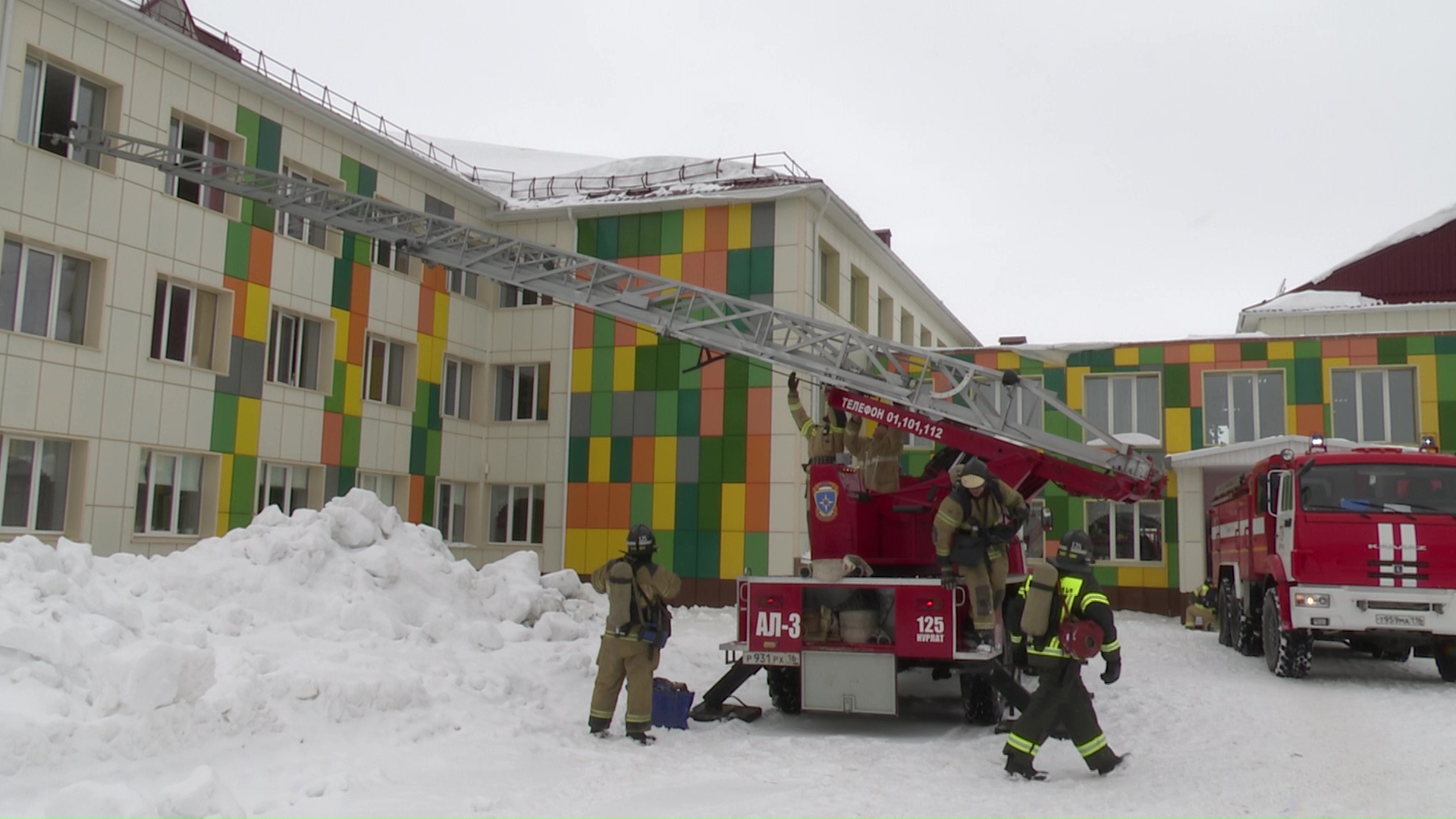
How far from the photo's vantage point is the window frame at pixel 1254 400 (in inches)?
901

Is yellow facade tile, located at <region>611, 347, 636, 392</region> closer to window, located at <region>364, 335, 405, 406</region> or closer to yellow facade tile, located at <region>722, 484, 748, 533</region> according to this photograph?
Result: yellow facade tile, located at <region>722, 484, 748, 533</region>

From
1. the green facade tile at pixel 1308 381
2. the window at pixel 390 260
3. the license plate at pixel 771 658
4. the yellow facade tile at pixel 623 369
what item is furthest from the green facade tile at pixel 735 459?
the license plate at pixel 771 658

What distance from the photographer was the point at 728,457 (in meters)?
23.0

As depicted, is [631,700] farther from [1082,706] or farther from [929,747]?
[1082,706]

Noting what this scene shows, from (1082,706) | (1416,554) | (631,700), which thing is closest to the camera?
(1082,706)

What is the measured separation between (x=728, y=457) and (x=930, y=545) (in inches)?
475

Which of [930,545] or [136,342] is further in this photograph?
[136,342]

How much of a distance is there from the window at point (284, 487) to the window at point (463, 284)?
19.0 ft

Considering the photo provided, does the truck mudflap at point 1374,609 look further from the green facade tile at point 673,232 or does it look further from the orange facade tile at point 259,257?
the orange facade tile at point 259,257

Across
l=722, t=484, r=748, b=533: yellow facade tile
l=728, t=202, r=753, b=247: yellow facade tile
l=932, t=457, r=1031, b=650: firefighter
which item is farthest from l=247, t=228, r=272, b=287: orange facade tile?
l=932, t=457, r=1031, b=650: firefighter

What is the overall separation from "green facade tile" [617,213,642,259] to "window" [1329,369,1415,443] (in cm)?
1417

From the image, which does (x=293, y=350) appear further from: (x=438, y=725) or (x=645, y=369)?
(x=438, y=725)

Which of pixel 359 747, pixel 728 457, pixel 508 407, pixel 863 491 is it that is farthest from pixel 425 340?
pixel 359 747

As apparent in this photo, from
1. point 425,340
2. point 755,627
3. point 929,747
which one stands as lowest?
point 929,747
